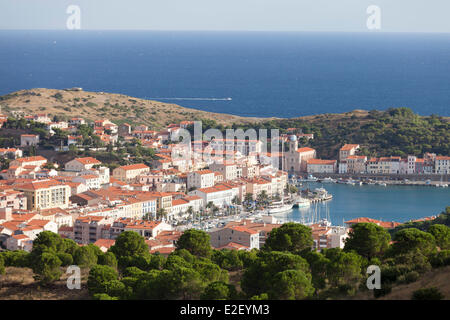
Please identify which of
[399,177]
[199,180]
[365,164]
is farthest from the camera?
[365,164]

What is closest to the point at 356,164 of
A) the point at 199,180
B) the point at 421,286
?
the point at 199,180

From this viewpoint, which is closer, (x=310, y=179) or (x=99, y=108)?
(x=310, y=179)

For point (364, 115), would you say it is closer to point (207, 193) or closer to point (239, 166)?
point (239, 166)

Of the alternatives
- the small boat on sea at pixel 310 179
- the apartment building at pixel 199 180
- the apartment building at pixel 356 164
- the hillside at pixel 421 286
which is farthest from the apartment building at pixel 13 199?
the hillside at pixel 421 286

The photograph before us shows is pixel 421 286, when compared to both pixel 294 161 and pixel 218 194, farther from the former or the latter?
pixel 294 161

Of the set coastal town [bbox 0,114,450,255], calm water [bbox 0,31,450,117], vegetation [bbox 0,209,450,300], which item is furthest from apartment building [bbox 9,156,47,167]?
calm water [bbox 0,31,450,117]

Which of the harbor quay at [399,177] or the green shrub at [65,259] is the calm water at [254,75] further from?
the green shrub at [65,259]

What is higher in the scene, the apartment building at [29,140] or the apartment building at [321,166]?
the apartment building at [29,140]
